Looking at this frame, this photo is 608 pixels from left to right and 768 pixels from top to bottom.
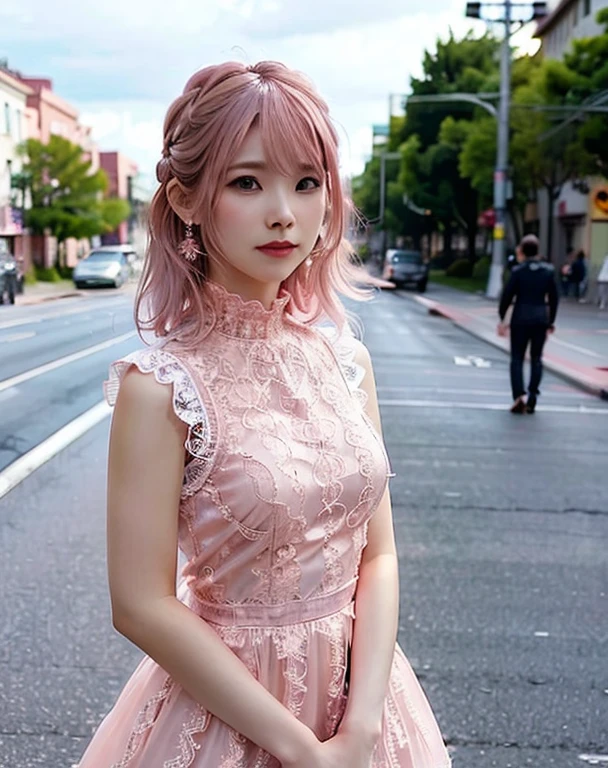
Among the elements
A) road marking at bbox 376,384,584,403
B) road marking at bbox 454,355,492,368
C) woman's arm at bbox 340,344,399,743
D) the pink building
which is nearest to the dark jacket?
road marking at bbox 376,384,584,403

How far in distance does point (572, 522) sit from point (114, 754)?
15.4 ft

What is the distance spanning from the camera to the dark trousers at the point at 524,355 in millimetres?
10195

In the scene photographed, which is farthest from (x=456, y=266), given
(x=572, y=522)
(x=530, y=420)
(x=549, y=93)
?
(x=572, y=522)

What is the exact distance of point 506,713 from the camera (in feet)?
11.6

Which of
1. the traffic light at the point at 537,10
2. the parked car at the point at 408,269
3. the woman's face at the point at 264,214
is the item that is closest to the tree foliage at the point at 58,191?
the woman's face at the point at 264,214

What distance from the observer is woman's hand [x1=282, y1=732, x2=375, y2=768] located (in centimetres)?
148

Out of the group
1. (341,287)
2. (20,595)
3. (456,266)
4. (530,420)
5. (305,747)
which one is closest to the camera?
(305,747)

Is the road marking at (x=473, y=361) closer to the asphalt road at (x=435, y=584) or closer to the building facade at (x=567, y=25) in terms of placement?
the asphalt road at (x=435, y=584)

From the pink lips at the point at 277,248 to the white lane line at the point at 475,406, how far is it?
8.83 m

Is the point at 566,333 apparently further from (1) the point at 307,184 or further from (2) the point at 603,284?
(1) the point at 307,184

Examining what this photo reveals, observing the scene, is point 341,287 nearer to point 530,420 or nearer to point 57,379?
point 57,379

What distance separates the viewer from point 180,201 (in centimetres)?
164

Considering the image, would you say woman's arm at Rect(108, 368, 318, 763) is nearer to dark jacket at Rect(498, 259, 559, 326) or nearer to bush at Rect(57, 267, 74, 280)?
bush at Rect(57, 267, 74, 280)

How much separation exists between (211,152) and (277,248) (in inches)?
6.9
